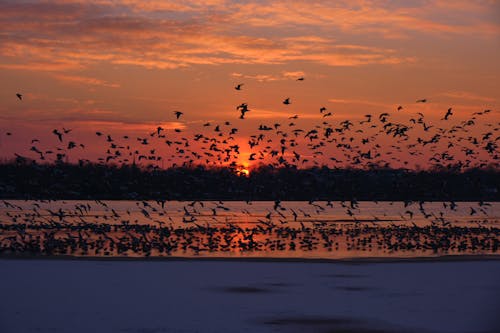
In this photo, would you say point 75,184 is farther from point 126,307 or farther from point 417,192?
point 126,307

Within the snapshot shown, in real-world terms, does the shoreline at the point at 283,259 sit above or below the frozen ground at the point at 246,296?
below

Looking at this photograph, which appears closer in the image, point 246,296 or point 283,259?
point 246,296

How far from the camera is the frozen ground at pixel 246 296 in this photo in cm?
1849

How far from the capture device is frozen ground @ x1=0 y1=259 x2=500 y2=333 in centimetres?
1849

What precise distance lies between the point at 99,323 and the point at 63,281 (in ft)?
22.5

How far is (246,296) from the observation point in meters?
22.5

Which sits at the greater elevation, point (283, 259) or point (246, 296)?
point (246, 296)

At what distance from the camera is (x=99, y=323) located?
1831cm

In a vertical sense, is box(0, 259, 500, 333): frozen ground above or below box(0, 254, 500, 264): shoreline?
above

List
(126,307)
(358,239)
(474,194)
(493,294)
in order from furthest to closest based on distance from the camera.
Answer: (474,194) < (358,239) < (493,294) < (126,307)

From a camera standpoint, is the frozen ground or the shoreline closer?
the frozen ground

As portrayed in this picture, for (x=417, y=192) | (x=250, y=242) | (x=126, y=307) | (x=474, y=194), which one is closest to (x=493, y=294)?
(x=126, y=307)

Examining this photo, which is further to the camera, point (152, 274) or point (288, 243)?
point (288, 243)

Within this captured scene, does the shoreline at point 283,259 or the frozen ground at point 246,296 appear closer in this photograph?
the frozen ground at point 246,296
